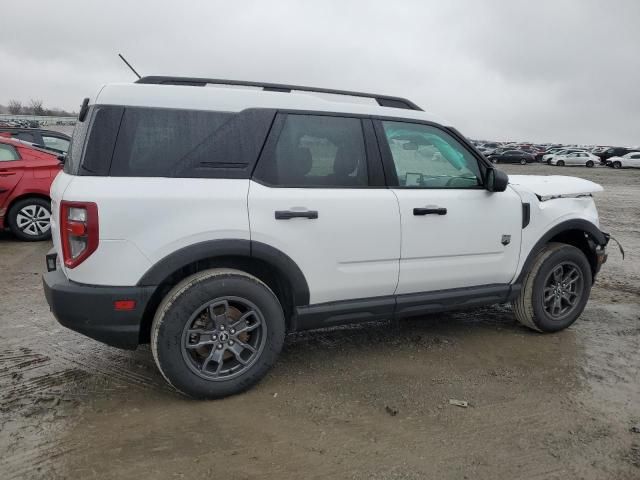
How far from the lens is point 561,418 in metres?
3.11

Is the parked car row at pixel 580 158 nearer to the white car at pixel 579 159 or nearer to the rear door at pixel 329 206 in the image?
the white car at pixel 579 159

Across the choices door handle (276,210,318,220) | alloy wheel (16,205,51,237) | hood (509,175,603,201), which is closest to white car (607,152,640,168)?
hood (509,175,603,201)

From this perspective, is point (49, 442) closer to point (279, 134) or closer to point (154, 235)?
point (154, 235)

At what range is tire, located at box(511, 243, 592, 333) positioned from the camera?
14.4 ft

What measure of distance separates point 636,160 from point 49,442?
46.7 metres

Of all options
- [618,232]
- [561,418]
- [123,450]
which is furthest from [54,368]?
[618,232]

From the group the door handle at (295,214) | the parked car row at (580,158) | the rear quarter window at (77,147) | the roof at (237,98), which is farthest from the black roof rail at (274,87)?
the parked car row at (580,158)

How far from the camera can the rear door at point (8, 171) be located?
7.65 meters

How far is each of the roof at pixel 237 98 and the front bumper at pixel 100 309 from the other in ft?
3.52

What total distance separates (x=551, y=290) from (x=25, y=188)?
7.27 metres

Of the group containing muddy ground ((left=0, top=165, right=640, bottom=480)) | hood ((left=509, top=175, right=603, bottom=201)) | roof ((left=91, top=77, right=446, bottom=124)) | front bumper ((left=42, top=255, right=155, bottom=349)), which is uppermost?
roof ((left=91, top=77, right=446, bottom=124))

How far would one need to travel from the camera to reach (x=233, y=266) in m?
3.35

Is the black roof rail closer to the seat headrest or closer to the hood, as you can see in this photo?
the seat headrest

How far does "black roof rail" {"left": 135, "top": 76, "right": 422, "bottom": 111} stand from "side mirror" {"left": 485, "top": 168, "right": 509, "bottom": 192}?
2.41 ft
